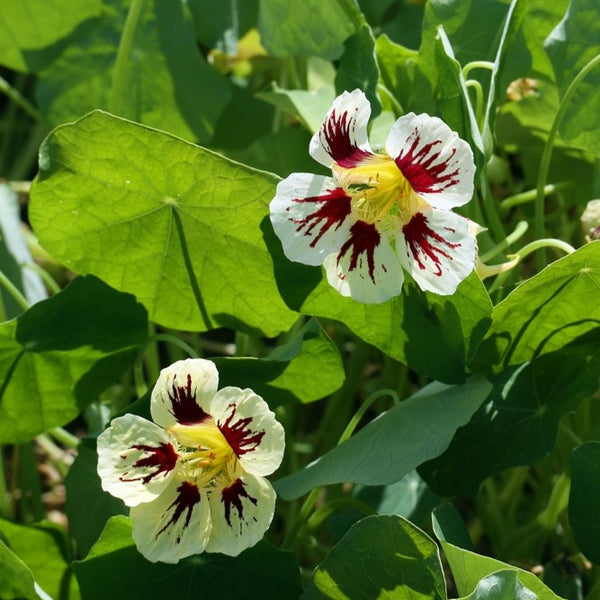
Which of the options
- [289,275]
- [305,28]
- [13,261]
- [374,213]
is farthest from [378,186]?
[13,261]

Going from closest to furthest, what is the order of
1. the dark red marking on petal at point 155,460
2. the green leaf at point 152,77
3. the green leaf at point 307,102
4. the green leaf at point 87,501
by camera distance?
the dark red marking on petal at point 155,460 → the green leaf at point 87,501 → the green leaf at point 307,102 → the green leaf at point 152,77

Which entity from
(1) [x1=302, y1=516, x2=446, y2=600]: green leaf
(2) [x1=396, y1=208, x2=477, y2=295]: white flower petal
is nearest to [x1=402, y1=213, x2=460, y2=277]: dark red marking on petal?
(2) [x1=396, y1=208, x2=477, y2=295]: white flower petal

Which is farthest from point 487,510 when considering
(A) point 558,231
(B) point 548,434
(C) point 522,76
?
(C) point 522,76

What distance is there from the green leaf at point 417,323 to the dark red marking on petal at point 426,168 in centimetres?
12

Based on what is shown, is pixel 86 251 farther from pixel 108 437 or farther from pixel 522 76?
pixel 522 76

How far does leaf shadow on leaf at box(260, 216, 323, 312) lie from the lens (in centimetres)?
101

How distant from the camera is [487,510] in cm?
131

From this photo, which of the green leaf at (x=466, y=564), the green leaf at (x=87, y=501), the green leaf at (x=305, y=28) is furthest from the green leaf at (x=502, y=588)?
the green leaf at (x=305, y=28)

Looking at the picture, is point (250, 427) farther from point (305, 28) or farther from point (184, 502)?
point (305, 28)

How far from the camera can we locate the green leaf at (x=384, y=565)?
2.89 feet

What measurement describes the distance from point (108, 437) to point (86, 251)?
26 centimetres

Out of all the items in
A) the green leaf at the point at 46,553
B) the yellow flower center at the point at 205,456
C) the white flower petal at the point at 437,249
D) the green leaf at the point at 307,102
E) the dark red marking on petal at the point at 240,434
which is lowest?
the green leaf at the point at 46,553

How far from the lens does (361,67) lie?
1.14 metres

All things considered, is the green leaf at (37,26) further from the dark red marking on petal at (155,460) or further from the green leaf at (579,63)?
the dark red marking on petal at (155,460)
